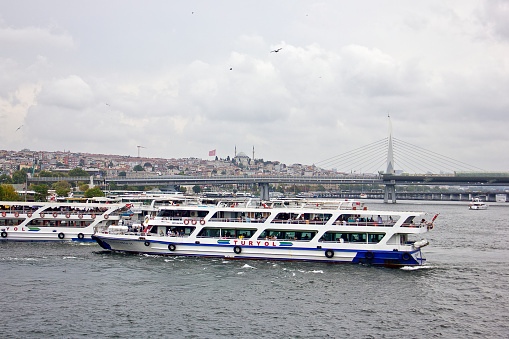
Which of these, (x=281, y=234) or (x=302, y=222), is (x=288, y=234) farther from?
(x=302, y=222)

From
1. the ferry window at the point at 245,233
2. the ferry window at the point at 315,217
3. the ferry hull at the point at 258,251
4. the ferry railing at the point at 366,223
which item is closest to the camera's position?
the ferry hull at the point at 258,251

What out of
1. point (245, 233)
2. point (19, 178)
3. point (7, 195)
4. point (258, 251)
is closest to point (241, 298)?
point (258, 251)

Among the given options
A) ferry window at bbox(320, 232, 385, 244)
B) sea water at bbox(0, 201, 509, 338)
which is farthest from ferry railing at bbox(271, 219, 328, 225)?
sea water at bbox(0, 201, 509, 338)

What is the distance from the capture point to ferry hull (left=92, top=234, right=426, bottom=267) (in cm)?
3073

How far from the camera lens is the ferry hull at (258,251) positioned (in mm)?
30734

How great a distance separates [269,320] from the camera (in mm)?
21047

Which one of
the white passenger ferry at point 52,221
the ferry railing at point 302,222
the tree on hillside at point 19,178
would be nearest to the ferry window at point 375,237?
the ferry railing at point 302,222

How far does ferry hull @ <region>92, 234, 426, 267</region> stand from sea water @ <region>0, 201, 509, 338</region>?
1.81 feet

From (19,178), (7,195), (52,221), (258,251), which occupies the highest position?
(19,178)

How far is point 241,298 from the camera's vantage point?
23.9 metres

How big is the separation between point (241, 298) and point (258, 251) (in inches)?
325

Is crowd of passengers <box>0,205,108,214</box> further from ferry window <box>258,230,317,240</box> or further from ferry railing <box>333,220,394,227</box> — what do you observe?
ferry railing <box>333,220,394,227</box>

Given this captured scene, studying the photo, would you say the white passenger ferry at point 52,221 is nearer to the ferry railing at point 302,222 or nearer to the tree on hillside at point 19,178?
the ferry railing at point 302,222

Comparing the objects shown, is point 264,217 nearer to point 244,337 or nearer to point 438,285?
point 438,285
